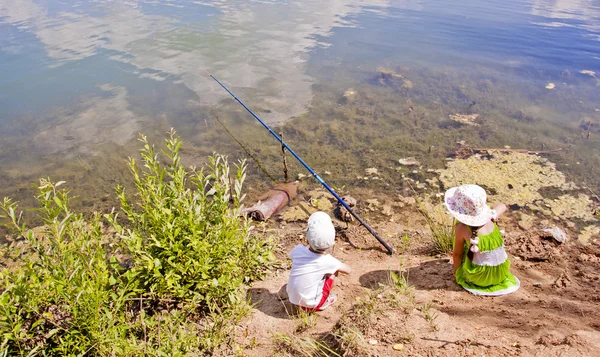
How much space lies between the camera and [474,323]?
3.00 m

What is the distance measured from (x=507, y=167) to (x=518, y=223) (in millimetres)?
1432

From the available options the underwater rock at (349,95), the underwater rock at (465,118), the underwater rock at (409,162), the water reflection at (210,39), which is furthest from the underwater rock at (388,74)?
the underwater rock at (409,162)

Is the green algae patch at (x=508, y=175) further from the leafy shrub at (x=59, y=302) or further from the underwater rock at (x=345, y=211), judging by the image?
the leafy shrub at (x=59, y=302)

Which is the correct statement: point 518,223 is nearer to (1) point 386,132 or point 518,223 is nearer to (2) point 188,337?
(1) point 386,132

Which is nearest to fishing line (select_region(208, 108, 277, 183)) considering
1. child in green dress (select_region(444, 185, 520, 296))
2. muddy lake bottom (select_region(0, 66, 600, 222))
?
muddy lake bottom (select_region(0, 66, 600, 222))

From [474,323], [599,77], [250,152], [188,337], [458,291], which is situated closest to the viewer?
[188,337]

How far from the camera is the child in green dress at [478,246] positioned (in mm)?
3150

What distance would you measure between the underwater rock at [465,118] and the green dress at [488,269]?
487 cm

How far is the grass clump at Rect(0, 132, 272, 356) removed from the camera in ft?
8.39

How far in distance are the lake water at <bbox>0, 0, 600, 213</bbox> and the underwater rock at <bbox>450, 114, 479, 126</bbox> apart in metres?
0.15

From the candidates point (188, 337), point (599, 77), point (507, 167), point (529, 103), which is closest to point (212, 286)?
point (188, 337)

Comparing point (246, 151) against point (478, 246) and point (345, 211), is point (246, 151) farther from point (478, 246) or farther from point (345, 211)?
point (478, 246)

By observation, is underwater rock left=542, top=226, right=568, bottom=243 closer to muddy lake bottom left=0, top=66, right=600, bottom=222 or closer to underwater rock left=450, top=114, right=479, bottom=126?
muddy lake bottom left=0, top=66, right=600, bottom=222

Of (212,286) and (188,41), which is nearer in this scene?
(212,286)
